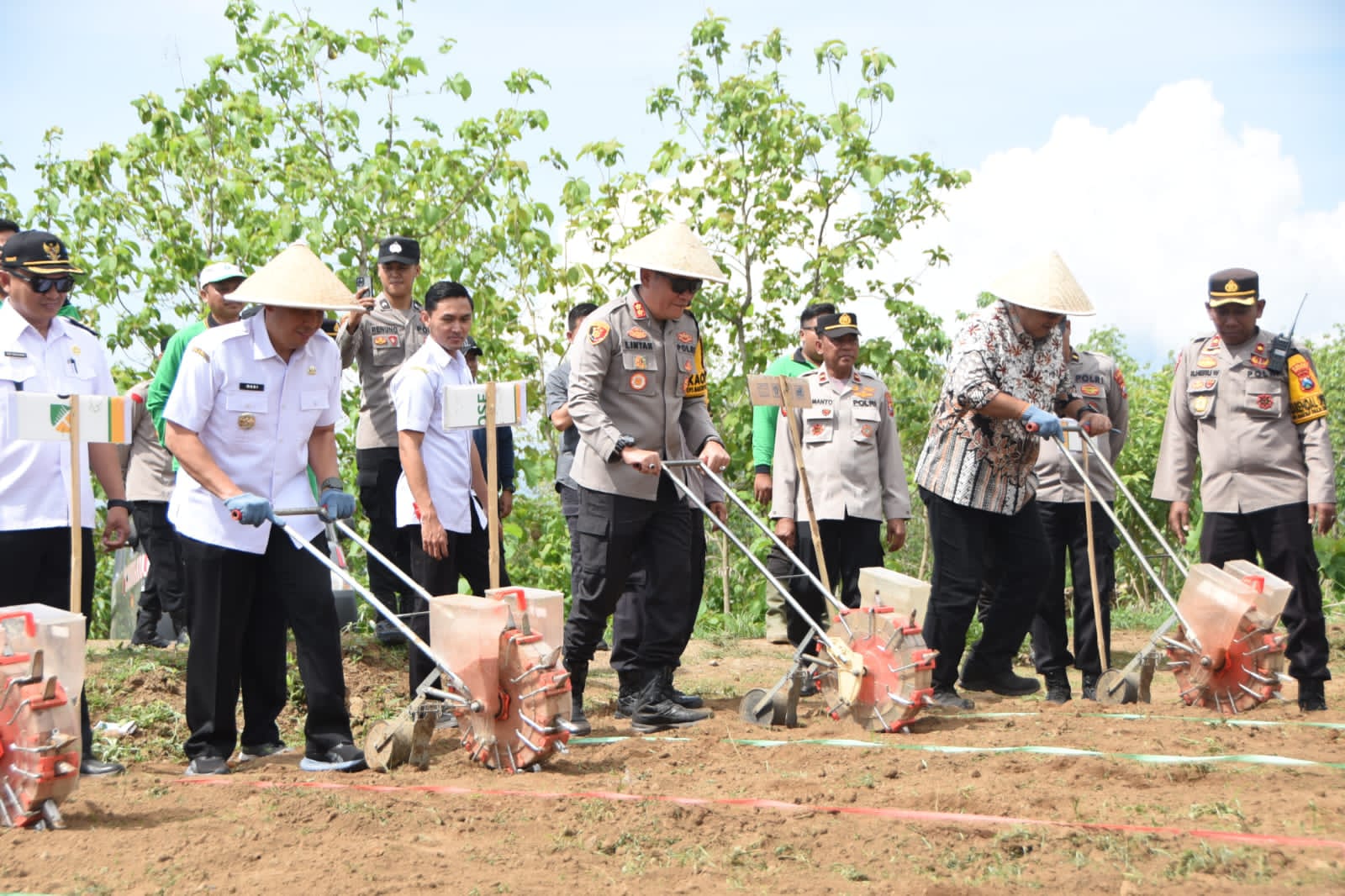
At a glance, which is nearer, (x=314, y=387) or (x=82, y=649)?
(x=82, y=649)

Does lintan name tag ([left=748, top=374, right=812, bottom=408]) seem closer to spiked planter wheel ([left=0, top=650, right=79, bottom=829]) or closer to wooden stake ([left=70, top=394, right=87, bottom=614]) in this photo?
wooden stake ([left=70, top=394, right=87, bottom=614])

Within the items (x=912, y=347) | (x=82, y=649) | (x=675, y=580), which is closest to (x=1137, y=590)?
(x=912, y=347)

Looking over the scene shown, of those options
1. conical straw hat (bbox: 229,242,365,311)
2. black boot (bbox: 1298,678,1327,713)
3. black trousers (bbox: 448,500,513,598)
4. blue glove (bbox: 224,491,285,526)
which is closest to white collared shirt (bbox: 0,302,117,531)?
blue glove (bbox: 224,491,285,526)

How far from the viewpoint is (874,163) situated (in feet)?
32.3

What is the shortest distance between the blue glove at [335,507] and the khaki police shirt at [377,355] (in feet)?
6.22

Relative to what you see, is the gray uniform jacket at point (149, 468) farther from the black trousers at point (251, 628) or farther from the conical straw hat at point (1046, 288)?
the conical straw hat at point (1046, 288)

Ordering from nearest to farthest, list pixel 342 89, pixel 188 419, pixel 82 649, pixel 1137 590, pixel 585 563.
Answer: pixel 82 649 → pixel 188 419 → pixel 585 563 → pixel 342 89 → pixel 1137 590

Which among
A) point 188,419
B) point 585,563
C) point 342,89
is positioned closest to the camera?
point 188,419

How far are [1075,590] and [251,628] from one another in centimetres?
397

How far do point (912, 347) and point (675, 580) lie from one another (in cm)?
485

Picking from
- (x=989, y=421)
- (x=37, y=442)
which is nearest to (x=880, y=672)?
(x=989, y=421)

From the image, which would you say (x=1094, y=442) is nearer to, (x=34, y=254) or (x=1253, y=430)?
(x=1253, y=430)

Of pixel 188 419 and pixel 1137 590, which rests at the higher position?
→ pixel 188 419

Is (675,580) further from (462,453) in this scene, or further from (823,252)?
(823,252)
